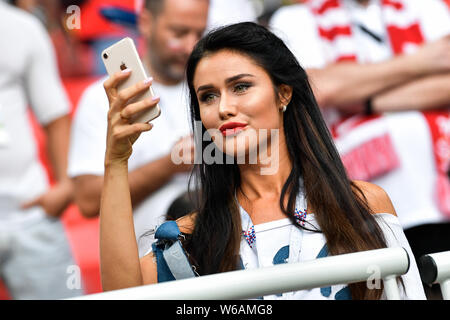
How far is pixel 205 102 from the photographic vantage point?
72.9 inches

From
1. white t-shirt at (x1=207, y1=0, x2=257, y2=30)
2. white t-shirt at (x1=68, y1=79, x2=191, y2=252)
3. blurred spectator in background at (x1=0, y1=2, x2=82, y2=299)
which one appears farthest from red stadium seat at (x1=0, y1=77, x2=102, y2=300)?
white t-shirt at (x1=207, y1=0, x2=257, y2=30)

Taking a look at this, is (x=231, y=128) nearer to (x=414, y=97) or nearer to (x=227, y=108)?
(x=227, y=108)

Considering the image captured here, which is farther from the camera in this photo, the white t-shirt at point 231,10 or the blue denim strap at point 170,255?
the white t-shirt at point 231,10

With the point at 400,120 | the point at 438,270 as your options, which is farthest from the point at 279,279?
the point at 400,120

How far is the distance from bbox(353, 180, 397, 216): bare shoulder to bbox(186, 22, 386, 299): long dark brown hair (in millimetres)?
27

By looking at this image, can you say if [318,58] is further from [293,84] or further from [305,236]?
[305,236]

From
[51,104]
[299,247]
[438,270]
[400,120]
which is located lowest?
→ [438,270]

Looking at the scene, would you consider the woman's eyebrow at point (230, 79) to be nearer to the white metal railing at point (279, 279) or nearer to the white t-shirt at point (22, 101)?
the white metal railing at point (279, 279)

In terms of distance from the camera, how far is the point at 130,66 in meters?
1.69

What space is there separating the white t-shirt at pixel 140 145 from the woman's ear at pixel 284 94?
1.14 meters

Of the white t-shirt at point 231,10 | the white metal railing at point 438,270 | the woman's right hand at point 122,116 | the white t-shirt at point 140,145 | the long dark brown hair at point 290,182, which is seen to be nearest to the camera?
the white metal railing at point 438,270

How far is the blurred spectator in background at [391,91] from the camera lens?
312 centimetres

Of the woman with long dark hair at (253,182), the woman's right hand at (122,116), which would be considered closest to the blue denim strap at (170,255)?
the woman with long dark hair at (253,182)

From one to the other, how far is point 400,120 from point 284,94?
53.2 inches
